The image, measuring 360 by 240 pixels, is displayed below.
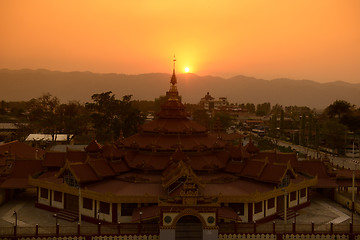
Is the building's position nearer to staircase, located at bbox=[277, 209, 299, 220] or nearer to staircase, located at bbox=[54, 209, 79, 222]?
staircase, located at bbox=[54, 209, 79, 222]

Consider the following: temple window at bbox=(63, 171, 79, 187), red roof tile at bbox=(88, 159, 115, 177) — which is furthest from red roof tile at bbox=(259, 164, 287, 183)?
temple window at bbox=(63, 171, 79, 187)

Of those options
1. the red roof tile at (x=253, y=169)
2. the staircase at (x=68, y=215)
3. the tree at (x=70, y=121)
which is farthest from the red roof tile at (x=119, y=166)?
the tree at (x=70, y=121)

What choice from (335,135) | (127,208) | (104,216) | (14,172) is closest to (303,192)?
(127,208)

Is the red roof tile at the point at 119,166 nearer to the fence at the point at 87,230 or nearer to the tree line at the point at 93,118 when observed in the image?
the fence at the point at 87,230

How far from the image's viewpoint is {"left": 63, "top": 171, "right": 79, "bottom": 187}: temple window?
2638 cm

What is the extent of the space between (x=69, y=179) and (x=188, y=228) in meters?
10.0

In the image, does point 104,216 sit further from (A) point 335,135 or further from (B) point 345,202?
(A) point 335,135

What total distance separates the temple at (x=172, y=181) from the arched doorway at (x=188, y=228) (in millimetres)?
133

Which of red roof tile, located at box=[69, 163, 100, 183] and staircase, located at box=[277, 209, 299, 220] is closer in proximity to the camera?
red roof tile, located at box=[69, 163, 100, 183]

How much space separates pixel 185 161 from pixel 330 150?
155ft

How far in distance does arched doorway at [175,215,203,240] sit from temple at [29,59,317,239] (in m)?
0.13

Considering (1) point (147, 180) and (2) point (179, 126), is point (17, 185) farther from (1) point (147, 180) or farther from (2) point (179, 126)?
(2) point (179, 126)

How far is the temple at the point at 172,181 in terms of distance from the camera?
856 inches

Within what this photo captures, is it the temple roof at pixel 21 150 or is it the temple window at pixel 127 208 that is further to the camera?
the temple roof at pixel 21 150
